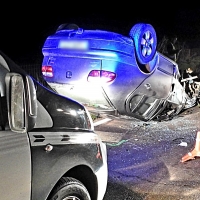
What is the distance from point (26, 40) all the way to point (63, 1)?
28.3 feet

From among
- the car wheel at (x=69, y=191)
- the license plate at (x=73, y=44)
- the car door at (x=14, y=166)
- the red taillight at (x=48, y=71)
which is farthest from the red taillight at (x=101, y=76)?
the car door at (x=14, y=166)

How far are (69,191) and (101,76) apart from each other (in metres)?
2.68

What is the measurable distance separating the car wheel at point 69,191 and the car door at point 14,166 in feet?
1.32

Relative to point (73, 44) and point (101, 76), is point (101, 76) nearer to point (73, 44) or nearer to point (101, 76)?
point (101, 76)

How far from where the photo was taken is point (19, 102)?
262 cm

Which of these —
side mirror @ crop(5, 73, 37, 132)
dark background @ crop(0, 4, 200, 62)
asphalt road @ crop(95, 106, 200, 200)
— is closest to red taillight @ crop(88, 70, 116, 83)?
asphalt road @ crop(95, 106, 200, 200)

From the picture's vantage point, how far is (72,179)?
3.52m

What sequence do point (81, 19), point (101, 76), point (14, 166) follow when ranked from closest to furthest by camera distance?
1. point (14, 166)
2. point (101, 76)
3. point (81, 19)

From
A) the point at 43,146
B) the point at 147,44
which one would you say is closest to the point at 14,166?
the point at 43,146

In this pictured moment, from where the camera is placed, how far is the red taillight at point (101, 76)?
5816mm

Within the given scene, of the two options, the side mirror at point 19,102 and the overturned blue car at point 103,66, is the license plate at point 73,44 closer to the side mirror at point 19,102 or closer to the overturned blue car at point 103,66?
the overturned blue car at point 103,66

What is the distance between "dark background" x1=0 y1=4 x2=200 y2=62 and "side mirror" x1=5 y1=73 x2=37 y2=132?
17.2m

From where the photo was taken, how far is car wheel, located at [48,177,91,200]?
333 cm

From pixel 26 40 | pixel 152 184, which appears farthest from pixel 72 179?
pixel 26 40
